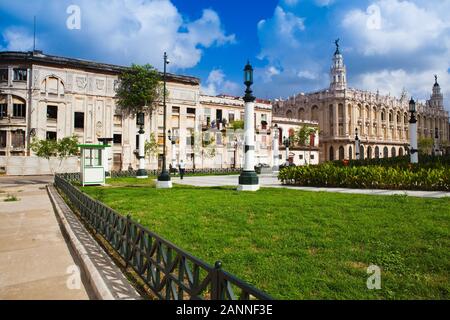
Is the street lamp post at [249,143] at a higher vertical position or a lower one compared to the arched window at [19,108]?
lower

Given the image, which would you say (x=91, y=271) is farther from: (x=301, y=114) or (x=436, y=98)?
(x=436, y=98)

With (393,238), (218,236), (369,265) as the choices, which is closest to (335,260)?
(369,265)

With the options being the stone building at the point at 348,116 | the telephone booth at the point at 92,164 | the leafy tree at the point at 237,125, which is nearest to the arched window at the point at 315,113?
the stone building at the point at 348,116

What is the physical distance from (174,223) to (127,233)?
253 cm

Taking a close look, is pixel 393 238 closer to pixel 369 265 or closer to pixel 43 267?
pixel 369 265

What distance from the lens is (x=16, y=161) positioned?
37719 millimetres

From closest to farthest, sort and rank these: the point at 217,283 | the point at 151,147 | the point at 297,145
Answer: the point at 217,283 → the point at 151,147 → the point at 297,145

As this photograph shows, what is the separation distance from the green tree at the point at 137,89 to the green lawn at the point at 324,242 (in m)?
37.1

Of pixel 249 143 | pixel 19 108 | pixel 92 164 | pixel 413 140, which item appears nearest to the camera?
pixel 249 143

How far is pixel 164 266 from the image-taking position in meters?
4.09

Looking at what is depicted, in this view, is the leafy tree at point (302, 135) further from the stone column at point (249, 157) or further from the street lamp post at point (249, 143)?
the stone column at point (249, 157)

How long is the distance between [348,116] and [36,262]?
234 ft

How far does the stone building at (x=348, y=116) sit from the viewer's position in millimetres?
69500

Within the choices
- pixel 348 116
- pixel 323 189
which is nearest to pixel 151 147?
pixel 323 189
